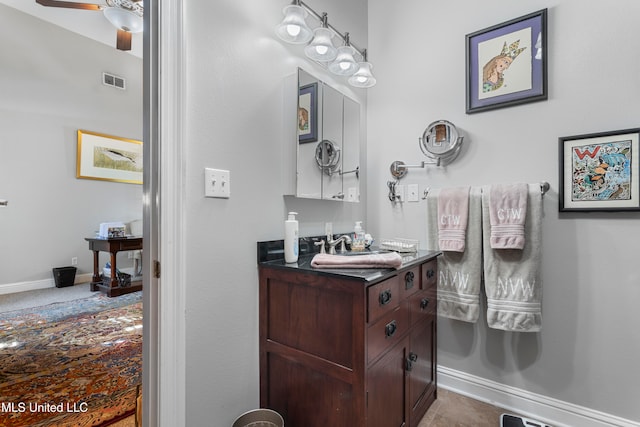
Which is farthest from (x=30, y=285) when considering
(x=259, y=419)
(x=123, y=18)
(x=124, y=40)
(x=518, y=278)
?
(x=518, y=278)

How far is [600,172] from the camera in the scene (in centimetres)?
140

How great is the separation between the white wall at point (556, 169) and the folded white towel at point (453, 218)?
0.57 feet

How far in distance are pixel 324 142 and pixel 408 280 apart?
898mm

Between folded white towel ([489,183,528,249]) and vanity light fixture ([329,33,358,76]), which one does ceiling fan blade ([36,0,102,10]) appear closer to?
→ vanity light fixture ([329,33,358,76])

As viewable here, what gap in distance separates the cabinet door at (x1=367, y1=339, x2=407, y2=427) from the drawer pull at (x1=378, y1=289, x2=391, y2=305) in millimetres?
221

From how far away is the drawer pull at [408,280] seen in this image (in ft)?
4.42

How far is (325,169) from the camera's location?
1.73 meters

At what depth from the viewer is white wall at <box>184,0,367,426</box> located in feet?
3.68

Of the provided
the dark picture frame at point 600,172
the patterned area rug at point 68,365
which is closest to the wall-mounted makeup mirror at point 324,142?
the dark picture frame at point 600,172

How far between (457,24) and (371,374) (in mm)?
2044

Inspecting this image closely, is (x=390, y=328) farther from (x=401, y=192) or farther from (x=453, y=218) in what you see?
(x=401, y=192)

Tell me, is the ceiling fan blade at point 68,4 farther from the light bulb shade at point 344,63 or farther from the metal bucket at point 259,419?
the metal bucket at point 259,419

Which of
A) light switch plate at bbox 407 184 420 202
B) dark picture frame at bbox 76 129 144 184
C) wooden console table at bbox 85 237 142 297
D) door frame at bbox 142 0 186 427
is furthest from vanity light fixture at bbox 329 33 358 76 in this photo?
dark picture frame at bbox 76 129 144 184

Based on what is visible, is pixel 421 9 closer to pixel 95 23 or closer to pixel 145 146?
pixel 145 146
